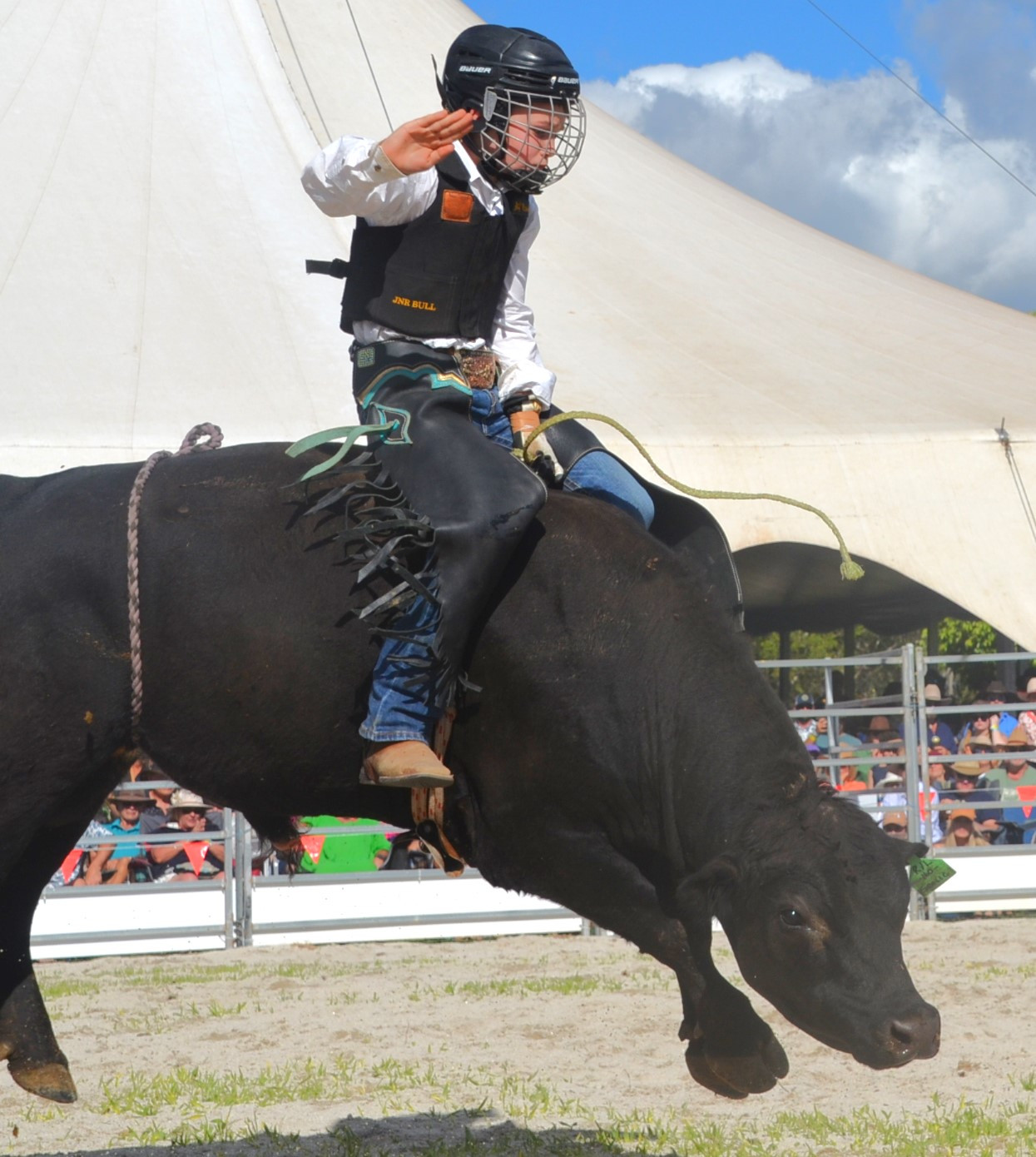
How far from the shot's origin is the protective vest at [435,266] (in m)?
3.27

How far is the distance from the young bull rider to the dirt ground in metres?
2.07

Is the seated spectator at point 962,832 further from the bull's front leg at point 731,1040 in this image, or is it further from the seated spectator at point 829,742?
the bull's front leg at point 731,1040

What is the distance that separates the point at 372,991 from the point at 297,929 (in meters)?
2.42

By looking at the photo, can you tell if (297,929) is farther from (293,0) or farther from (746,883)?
(293,0)

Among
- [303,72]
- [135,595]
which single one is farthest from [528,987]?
[303,72]

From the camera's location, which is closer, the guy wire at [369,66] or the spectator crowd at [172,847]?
the spectator crowd at [172,847]

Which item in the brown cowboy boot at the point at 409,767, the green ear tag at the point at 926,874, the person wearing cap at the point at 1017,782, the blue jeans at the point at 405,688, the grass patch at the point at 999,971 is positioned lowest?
the grass patch at the point at 999,971

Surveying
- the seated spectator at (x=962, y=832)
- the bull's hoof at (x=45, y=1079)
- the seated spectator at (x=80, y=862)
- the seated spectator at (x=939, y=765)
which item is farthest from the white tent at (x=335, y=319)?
the bull's hoof at (x=45, y=1079)

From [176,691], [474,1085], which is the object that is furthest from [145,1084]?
[176,691]

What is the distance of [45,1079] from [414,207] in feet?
7.20

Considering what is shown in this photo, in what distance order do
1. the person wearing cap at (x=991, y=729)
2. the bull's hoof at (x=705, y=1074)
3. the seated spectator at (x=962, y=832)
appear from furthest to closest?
the person wearing cap at (x=991, y=729) → the seated spectator at (x=962, y=832) → the bull's hoof at (x=705, y=1074)

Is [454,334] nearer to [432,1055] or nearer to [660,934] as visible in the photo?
[660,934]

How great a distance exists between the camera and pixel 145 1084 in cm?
556

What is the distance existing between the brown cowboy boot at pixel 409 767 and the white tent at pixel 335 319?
7185 mm
